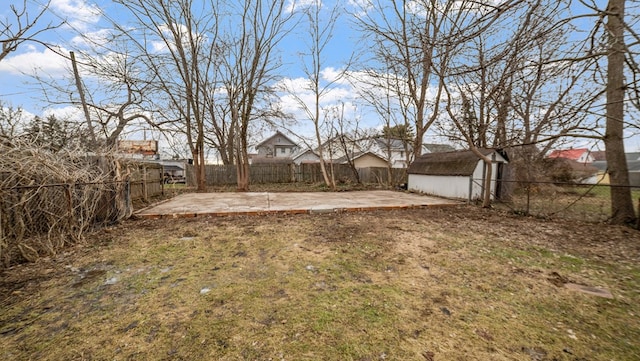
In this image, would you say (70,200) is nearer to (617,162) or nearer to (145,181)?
(145,181)

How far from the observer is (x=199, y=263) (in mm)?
3344

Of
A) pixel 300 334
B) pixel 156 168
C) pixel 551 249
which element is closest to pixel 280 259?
pixel 300 334

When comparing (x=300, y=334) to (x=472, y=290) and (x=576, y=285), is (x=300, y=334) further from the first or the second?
(x=576, y=285)

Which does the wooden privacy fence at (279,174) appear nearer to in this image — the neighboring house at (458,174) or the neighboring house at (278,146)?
the neighboring house at (458,174)

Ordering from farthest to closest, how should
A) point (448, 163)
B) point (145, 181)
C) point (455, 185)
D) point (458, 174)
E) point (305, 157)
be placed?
point (305, 157), point (448, 163), point (455, 185), point (458, 174), point (145, 181)

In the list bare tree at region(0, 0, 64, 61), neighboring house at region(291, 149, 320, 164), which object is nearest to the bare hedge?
bare tree at region(0, 0, 64, 61)

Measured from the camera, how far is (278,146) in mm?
39156

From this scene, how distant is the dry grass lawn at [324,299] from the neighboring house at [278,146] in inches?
1358

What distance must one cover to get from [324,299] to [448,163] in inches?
357

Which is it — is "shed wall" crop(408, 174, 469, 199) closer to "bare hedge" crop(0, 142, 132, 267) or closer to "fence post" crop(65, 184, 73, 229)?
"bare hedge" crop(0, 142, 132, 267)

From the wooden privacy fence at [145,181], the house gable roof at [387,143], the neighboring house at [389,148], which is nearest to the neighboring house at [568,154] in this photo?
the neighboring house at [389,148]

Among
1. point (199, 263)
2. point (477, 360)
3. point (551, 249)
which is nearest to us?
point (477, 360)

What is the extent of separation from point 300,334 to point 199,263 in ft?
6.57

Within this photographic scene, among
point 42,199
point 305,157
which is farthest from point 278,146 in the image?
point 42,199
